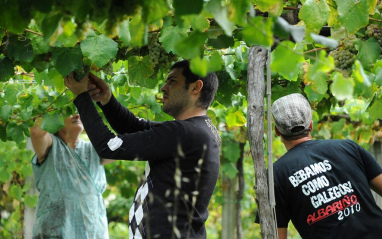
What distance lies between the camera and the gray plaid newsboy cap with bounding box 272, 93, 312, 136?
312 cm

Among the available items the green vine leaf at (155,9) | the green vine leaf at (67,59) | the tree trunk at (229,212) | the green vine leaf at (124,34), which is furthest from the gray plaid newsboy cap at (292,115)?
the tree trunk at (229,212)

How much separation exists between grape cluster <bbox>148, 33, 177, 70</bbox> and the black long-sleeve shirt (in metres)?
0.40

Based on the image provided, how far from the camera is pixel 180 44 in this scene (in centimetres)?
159

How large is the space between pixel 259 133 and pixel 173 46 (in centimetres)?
59

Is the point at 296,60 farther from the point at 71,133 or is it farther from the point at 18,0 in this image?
the point at 71,133

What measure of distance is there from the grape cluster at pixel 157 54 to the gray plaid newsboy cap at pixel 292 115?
61 cm

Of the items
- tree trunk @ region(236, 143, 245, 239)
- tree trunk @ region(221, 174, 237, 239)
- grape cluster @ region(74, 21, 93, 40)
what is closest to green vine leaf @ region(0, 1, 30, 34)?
grape cluster @ region(74, 21, 93, 40)

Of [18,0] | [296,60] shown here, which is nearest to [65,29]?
[18,0]

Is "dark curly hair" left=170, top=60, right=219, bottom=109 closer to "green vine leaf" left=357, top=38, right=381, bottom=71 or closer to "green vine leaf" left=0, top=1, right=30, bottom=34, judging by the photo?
"green vine leaf" left=357, top=38, right=381, bottom=71

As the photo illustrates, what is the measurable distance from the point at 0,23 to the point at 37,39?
109 centimetres

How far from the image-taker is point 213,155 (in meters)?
2.99

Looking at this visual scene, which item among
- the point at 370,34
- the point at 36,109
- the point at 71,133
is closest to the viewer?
the point at 370,34

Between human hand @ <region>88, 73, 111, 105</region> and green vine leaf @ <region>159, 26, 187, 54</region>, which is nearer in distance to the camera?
green vine leaf @ <region>159, 26, 187, 54</region>

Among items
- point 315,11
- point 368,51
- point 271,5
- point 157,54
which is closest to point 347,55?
point 368,51
